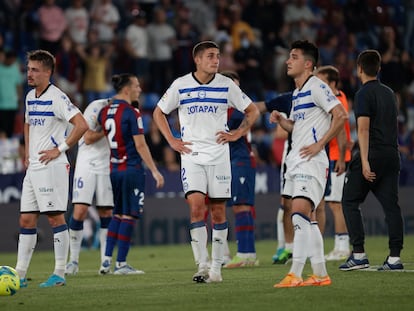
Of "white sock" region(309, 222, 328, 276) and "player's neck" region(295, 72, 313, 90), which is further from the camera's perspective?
"player's neck" region(295, 72, 313, 90)

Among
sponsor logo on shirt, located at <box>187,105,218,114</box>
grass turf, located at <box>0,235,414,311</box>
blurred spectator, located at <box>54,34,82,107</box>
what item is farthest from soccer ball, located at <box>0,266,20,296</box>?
blurred spectator, located at <box>54,34,82,107</box>

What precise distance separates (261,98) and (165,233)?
19.6 feet

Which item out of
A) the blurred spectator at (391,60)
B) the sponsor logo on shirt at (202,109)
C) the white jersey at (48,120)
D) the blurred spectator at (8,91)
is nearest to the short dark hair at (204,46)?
the sponsor logo on shirt at (202,109)

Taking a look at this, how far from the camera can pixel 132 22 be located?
1019 inches

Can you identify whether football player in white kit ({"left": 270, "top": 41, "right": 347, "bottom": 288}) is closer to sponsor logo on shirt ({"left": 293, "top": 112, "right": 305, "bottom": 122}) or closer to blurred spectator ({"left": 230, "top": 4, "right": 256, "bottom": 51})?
sponsor logo on shirt ({"left": 293, "top": 112, "right": 305, "bottom": 122})

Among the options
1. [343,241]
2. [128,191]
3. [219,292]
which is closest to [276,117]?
[219,292]

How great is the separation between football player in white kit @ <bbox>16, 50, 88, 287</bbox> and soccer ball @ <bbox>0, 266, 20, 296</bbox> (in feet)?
2.89

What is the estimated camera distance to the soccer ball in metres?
10.5

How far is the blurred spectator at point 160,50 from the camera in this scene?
24.9 meters

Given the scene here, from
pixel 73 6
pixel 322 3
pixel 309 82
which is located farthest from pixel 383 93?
pixel 322 3

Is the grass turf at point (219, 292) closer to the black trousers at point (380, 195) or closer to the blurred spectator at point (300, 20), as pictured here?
the black trousers at point (380, 195)

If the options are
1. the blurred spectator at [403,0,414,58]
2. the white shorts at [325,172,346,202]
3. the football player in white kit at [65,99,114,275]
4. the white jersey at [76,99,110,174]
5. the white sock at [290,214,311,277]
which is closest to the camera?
the white sock at [290,214,311,277]

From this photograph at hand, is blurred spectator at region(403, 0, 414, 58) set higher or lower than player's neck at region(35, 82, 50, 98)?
higher

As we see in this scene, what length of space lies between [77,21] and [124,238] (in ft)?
36.1
